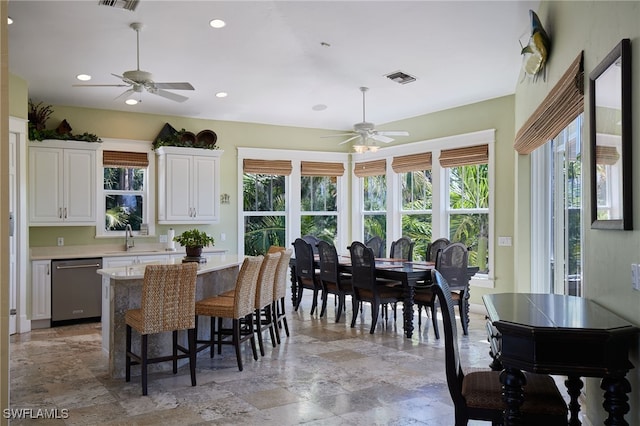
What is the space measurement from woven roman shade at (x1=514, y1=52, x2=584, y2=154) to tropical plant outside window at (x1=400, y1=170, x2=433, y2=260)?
2.61 meters

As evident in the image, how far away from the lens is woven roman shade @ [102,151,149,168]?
24.4 feet

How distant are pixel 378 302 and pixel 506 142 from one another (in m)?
2.85

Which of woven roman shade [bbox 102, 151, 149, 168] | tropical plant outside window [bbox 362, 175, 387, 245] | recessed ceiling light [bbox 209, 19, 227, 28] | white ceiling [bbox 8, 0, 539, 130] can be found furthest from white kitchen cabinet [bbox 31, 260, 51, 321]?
tropical plant outside window [bbox 362, 175, 387, 245]

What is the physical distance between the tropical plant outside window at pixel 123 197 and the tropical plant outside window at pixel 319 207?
2696mm

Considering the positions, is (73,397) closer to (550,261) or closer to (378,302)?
(378,302)

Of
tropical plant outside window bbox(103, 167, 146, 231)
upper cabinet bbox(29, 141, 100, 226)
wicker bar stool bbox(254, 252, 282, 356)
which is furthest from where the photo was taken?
tropical plant outside window bbox(103, 167, 146, 231)

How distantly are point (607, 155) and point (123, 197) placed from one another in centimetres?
660

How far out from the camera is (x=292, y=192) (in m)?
9.00

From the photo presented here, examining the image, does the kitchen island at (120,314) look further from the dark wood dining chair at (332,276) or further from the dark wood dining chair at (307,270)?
the dark wood dining chair at (307,270)

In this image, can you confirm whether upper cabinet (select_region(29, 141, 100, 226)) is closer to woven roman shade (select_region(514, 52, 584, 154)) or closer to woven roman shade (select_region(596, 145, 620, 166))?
woven roman shade (select_region(514, 52, 584, 154))

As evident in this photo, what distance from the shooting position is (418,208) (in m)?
8.29

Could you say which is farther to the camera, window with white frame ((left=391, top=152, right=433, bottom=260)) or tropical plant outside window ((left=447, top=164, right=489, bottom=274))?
window with white frame ((left=391, top=152, right=433, bottom=260))

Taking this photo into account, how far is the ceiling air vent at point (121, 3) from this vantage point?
414 cm

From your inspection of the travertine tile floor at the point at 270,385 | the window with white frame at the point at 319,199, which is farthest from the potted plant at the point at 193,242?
the window with white frame at the point at 319,199
